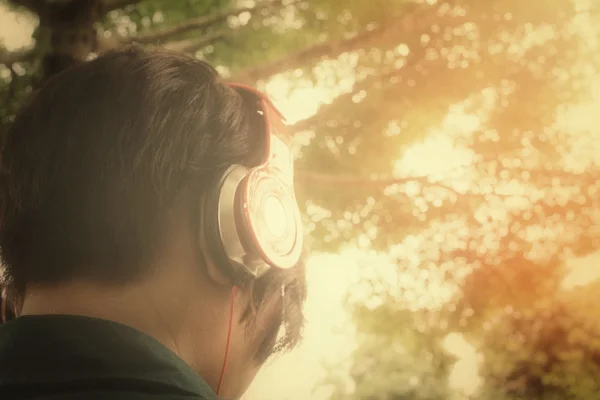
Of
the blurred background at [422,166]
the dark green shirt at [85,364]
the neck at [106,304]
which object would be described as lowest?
the dark green shirt at [85,364]

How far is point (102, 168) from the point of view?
0.56 meters

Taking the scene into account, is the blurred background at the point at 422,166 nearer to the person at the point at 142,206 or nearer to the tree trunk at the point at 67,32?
the tree trunk at the point at 67,32

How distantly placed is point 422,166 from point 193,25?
0.81 metres

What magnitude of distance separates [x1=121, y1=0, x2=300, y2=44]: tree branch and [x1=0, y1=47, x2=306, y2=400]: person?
102 cm

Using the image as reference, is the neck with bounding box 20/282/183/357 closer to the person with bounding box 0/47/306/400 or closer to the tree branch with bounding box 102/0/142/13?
the person with bounding box 0/47/306/400

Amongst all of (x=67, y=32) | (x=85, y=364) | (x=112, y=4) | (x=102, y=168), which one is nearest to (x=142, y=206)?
(x=102, y=168)

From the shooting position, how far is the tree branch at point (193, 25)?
1571 mm

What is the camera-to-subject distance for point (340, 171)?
1841mm

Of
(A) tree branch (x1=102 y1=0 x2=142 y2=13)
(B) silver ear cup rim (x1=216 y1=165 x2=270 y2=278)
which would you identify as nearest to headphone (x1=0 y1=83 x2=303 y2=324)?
(B) silver ear cup rim (x1=216 y1=165 x2=270 y2=278)

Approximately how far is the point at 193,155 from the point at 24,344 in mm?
246

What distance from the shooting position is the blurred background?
60.9 inches

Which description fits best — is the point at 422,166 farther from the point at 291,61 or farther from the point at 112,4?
the point at 112,4

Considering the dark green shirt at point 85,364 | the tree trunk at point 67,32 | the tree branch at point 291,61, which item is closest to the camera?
the dark green shirt at point 85,364

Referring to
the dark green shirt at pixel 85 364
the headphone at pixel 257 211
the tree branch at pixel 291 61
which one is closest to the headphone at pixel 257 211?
the headphone at pixel 257 211
